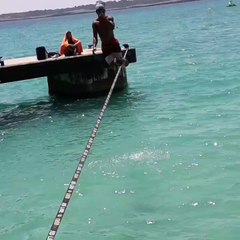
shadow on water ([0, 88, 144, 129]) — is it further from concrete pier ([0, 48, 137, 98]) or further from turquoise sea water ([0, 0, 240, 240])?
concrete pier ([0, 48, 137, 98])

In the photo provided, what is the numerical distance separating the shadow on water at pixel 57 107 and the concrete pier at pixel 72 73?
0.44 m

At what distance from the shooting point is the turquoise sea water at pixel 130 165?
8.75 metres

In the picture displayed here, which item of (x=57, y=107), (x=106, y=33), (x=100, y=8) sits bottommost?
(x=57, y=107)

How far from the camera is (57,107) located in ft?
61.5

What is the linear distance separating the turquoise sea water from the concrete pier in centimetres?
62

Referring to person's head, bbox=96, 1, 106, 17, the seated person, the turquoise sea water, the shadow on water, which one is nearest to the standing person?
person's head, bbox=96, 1, 106, 17

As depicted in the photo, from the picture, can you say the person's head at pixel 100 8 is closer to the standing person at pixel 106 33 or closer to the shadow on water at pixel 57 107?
the standing person at pixel 106 33

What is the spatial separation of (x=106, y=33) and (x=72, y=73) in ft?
17.4

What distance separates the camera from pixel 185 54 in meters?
33.3

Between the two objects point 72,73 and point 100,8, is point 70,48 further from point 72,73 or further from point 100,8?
point 100,8

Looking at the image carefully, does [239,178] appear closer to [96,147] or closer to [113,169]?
[113,169]

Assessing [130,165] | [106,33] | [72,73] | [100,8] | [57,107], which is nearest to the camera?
[130,165]

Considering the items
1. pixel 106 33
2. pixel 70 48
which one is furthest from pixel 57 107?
pixel 106 33

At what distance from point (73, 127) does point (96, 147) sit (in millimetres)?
2529
